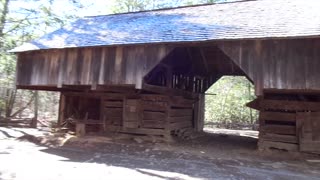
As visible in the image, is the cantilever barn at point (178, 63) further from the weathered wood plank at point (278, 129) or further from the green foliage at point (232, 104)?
the green foliage at point (232, 104)

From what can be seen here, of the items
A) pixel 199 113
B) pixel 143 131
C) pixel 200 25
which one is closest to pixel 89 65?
pixel 143 131

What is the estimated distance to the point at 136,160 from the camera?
10867 mm

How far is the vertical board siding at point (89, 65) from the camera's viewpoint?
12469 mm

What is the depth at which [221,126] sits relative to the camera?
28047mm

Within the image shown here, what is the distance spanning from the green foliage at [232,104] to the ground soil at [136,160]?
1510cm

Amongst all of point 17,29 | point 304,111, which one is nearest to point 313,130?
point 304,111

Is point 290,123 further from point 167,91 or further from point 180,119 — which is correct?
point 180,119

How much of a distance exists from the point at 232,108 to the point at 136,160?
2092cm

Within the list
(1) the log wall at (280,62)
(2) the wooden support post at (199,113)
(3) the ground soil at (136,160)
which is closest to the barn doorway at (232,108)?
(2) the wooden support post at (199,113)

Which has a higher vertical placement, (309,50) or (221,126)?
(309,50)

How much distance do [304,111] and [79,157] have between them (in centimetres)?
777

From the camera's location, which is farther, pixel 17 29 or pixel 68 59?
pixel 17 29

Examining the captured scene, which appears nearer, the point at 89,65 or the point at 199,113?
the point at 89,65

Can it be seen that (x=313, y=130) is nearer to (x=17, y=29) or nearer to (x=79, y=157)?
(x=79, y=157)
